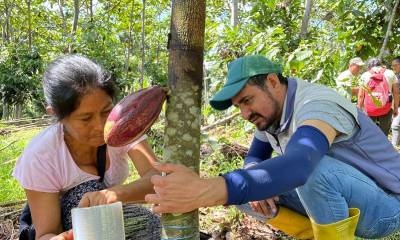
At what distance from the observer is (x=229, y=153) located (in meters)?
4.24

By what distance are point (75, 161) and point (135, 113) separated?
2.76 ft

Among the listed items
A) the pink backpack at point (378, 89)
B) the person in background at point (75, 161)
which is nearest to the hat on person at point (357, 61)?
the pink backpack at point (378, 89)

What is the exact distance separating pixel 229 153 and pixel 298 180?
296 centimetres

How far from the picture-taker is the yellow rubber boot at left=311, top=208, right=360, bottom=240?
1777 millimetres

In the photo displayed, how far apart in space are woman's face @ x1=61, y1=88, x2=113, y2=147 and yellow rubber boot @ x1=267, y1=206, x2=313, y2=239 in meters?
0.99

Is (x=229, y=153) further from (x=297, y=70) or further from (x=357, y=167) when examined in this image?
(x=357, y=167)

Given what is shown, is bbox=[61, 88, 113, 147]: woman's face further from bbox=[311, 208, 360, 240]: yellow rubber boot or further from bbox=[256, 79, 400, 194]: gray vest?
bbox=[311, 208, 360, 240]: yellow rubber boot

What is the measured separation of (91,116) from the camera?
172 centimetres

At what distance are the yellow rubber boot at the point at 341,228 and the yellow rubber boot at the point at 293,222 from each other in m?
0.30

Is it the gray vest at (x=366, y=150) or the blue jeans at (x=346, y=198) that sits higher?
the gray vest at (x=366, y=150)

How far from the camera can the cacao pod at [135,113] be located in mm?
1308


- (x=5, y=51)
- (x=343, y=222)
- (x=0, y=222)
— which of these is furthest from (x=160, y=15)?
(x=343, y=222)

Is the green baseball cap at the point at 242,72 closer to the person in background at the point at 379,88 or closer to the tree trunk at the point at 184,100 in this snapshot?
the tree trunk at the point at 184,100

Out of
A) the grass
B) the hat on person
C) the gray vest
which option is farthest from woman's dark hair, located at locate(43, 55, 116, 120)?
the hat on person
